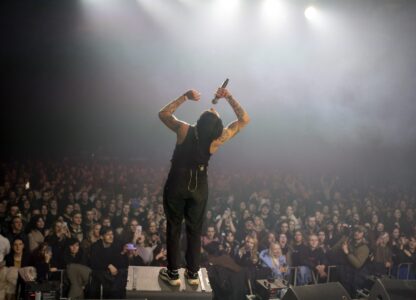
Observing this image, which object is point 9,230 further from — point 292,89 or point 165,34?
point 292,89

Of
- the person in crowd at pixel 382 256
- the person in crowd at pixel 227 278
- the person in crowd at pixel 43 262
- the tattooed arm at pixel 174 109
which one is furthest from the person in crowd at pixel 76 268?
the person in crowd at pixel 382 256

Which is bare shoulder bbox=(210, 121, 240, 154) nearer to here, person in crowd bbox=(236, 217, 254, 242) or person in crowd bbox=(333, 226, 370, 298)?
person in crowd bbox=(236, 217, 254, 242)

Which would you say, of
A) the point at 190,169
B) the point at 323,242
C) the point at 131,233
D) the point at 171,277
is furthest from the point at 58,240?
the point at 323,242

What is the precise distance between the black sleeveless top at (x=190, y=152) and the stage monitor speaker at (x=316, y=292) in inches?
56.8

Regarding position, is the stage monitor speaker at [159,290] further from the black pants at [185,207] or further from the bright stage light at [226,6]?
the bright stage light at [226,6]

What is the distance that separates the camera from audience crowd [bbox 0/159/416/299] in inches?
216

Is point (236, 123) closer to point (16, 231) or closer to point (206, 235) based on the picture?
point (206, 235)

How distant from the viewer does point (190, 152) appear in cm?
287

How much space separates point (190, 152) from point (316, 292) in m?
1.69

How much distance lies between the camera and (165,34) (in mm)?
10766

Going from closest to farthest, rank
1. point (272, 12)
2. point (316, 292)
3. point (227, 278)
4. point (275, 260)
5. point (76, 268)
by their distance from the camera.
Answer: point (316, 292)
point (76, 268)
point (227, 278)
point (275, 260)
point (272, 12)

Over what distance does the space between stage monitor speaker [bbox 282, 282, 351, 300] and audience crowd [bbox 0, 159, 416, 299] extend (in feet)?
7.22

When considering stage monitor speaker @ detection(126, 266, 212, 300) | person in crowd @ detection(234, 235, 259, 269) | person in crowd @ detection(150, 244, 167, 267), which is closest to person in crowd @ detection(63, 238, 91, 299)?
person in crowd @ detection(150, 244, 167, 267)

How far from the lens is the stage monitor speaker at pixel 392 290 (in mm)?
3762
